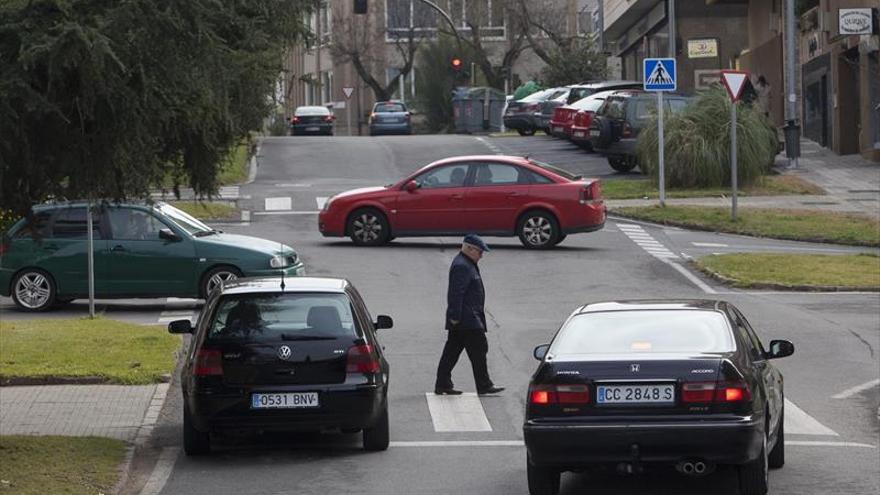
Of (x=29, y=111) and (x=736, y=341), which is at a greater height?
(x=29, y=111)

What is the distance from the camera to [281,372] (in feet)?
43.5

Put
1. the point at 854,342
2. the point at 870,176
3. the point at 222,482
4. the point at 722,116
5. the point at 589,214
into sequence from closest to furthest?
the point at 222,482
the point at 854,342
the point at 589,214
the point at 722,116
the point at 870,176

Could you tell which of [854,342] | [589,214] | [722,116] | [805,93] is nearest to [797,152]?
[722,116]

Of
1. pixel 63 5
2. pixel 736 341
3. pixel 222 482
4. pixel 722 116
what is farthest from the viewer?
pixel 722 116

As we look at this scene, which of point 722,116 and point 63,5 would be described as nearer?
point 63,5

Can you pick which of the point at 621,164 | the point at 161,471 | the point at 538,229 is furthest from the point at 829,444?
the point at 621,164

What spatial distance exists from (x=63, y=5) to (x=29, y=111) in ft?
2.40

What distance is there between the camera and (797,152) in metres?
42.6

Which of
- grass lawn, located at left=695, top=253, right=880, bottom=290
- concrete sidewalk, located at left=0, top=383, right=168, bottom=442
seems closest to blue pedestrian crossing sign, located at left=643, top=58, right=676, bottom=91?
grass lawn, located at left=695, top=253, right=880, bottom=290

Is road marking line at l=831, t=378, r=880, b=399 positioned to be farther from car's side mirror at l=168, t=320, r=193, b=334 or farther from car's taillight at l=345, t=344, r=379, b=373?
car's side mirror at l=168, t=320, r=193, b=334

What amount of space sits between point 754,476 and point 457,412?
524cm

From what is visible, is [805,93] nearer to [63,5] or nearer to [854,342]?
[854,342]

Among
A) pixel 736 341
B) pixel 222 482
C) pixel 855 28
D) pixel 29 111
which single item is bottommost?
pixel 222 482

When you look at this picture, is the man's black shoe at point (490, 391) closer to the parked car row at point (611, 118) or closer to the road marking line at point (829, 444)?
the road marking line at point (829, 444)
